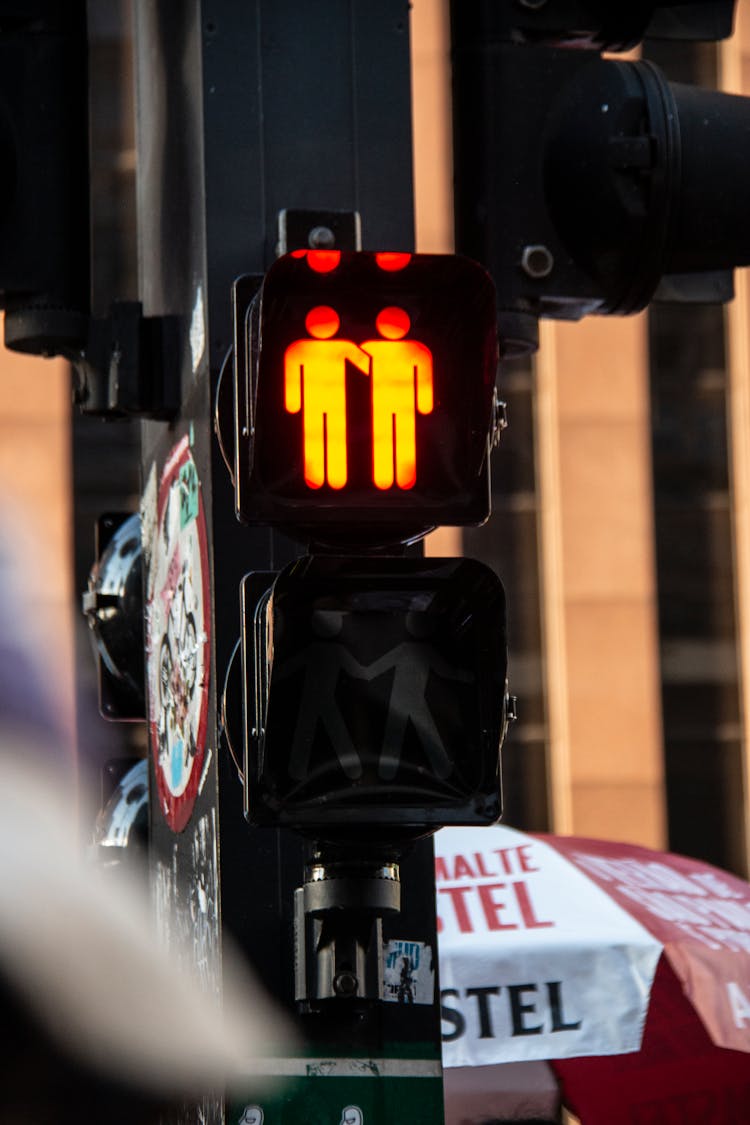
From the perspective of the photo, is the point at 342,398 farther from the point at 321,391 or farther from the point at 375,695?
the point at 375,695

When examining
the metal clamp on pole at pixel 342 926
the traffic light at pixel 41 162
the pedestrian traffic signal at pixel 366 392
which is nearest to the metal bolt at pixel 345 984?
the metal clamp on pole at pixel 342 926

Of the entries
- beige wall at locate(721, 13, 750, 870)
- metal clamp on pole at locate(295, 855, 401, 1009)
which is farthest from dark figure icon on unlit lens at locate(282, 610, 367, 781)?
beige wall at locate(721, 13, 750, 870)

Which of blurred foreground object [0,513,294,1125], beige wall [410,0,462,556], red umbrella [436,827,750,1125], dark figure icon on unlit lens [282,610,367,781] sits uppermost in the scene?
beige wall [410,0,462,556]

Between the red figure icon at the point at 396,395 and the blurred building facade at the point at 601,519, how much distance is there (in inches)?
533

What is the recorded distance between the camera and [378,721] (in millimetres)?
2779

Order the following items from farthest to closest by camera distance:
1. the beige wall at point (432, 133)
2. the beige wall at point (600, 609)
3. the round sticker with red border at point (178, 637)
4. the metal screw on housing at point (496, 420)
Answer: the beige wall at point (600, 609) → the beige wall at point (432, 133) → the round sticker with red border at point (178, 637) → the metal screw on housing at point (496, 420)

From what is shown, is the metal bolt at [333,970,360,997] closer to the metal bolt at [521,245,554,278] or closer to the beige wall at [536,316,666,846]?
the metal bolt at [521,245,554,278]

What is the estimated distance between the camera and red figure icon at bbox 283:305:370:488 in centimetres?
268

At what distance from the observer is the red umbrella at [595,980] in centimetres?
600

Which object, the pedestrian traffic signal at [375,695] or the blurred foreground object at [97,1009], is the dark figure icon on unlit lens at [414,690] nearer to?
the pedestrian traffic signal at [375,695]

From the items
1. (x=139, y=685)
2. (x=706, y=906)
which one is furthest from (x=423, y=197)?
(x=139, y=685)

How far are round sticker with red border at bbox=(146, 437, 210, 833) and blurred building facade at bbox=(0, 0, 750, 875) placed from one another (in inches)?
481

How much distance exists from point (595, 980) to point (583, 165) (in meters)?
3.25

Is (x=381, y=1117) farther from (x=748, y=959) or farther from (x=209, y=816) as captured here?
(x=748, y=959)
